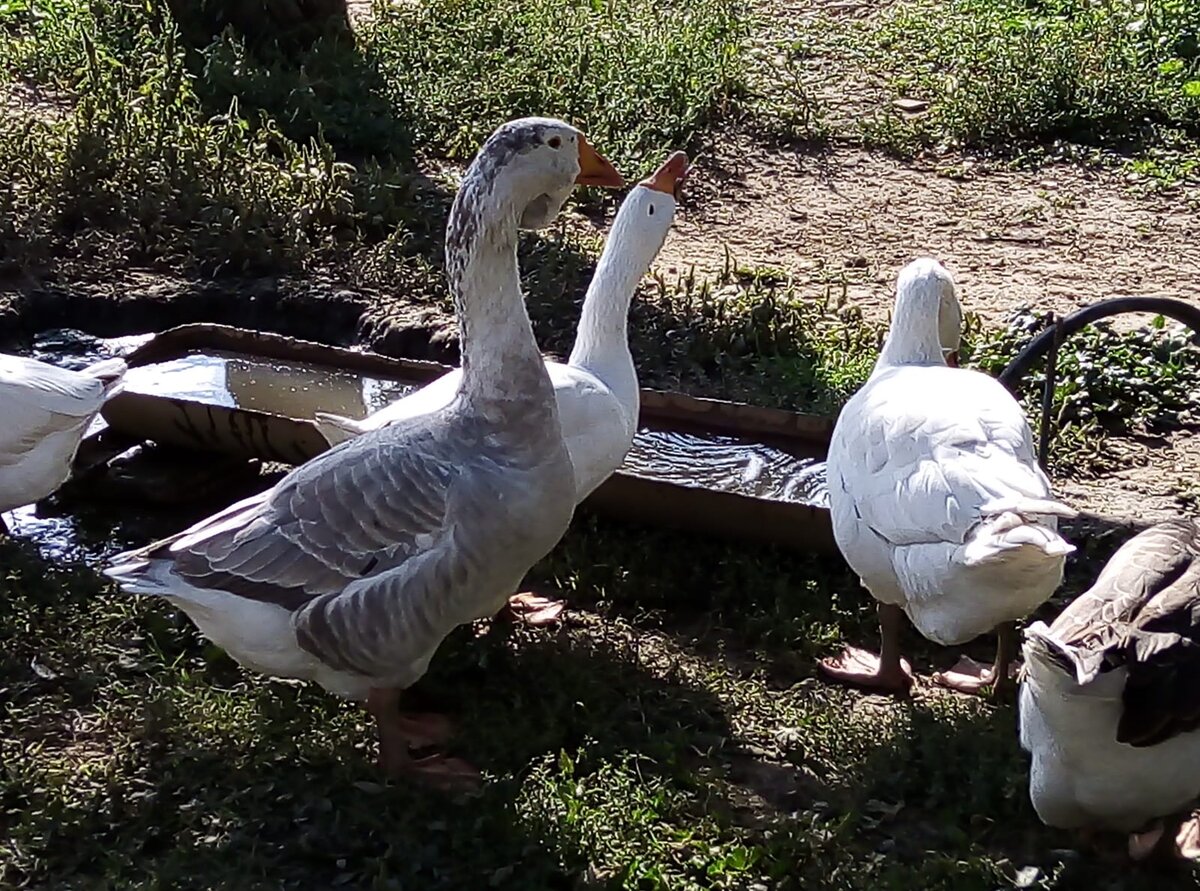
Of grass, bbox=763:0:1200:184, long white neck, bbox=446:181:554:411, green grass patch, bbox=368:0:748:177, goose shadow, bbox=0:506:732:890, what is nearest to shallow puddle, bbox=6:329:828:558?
goose shadow, bbox=0:506:732:890

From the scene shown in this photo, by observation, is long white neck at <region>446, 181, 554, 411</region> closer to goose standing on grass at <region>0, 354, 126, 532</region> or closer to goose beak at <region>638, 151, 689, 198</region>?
goose beak at <region>638, 151, 689, 198</region>

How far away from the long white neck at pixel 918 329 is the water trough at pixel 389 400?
1.55 ft

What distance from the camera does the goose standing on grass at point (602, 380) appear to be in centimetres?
480

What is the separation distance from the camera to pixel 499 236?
4141mm

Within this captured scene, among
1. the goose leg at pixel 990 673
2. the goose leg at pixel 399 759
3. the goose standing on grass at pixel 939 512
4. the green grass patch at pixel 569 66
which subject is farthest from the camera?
the green grass patch at pixel 569 66

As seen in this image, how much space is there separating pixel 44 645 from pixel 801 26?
7538 mm

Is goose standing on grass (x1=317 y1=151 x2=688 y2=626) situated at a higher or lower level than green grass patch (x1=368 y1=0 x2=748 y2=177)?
lower

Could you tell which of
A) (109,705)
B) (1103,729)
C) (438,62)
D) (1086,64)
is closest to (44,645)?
(109,705)

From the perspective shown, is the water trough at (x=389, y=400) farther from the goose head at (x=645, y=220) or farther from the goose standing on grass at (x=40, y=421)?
the goose head at (x=645, y=220)

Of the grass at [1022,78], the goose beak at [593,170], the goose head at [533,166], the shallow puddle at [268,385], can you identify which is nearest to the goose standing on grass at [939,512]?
the goose beak at [593,170]

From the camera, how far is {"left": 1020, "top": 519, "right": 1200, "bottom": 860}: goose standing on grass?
3.43 m

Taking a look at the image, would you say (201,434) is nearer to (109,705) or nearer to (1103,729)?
(109,705)

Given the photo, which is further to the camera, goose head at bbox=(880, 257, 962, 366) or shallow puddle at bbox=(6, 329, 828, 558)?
shallow puddle at bbox=(6, 329, 828, 558)

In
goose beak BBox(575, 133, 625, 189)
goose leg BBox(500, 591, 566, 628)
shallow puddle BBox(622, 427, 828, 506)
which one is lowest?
goose leg BBox(500, 591, 566, 628)
